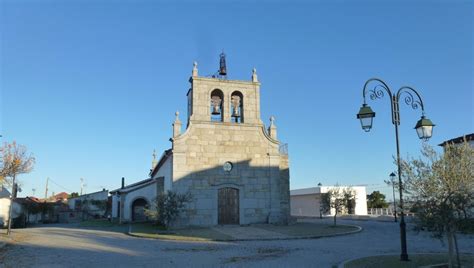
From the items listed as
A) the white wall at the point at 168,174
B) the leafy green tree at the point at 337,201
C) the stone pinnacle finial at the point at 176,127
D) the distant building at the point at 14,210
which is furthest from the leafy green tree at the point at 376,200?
the distant building at the point at 14,210

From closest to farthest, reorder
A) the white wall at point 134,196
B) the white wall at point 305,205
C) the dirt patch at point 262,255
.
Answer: the dirt patch at point 262,255, the white wall at point 134,196, the white wall at point 305,205

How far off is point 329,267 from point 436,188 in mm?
3356

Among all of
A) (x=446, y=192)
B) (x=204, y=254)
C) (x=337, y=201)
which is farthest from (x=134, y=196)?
(x=446, y=192)

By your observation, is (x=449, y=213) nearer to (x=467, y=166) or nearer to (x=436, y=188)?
(x=436, y=188)

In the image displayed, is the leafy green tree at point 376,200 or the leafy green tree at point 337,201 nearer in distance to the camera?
the leafy green tree at point 337,201

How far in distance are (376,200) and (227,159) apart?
40.5 metres

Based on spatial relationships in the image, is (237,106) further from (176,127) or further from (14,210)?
(14,210)

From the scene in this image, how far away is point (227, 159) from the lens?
26188 mm

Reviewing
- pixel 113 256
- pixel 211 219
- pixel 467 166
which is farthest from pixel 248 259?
pixel 211 219

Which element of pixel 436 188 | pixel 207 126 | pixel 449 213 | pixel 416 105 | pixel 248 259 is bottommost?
pixel 248 259

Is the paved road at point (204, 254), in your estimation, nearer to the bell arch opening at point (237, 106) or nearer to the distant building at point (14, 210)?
the bell arch opening at point (237, 106)

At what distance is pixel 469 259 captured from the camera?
411 inches

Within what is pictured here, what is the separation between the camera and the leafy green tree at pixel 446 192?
8.55 m

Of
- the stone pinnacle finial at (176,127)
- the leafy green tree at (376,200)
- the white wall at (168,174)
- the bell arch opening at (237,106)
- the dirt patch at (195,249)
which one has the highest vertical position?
the bell arch opening at (237,106)
